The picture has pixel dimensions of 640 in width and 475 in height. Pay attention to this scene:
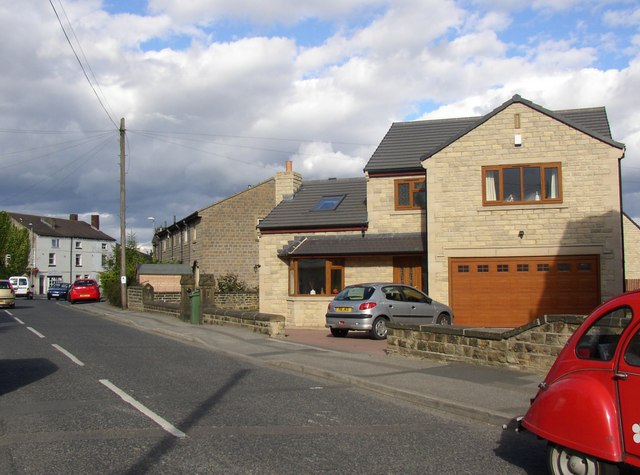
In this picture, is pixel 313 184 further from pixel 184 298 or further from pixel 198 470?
pixel 198 470

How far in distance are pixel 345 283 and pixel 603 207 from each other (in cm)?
903

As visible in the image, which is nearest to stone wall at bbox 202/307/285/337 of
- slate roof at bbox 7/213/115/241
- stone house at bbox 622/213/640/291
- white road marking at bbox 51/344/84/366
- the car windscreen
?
the car windscreen

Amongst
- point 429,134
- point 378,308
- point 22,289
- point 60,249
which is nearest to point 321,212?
point 429,134

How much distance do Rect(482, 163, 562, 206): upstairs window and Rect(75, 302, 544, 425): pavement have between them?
6.14 m

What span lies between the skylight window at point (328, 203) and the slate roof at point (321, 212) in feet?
0.59

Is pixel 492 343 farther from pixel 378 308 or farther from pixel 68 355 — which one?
pixel 68 355

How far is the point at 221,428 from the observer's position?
7.71 m

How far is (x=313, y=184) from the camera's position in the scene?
2980 cm

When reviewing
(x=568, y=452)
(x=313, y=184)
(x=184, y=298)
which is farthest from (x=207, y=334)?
(x=568, y=452)

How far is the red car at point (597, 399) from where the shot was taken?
525 cm

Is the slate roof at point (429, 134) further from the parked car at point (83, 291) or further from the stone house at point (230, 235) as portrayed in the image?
the parked car at point (83, 291)

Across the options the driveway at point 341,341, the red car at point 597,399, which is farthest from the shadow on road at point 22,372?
the red car at point 597,399

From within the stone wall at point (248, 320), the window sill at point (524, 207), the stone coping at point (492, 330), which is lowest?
the stone wall at point (248, 320)

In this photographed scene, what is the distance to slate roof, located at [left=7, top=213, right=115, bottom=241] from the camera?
81812mm
